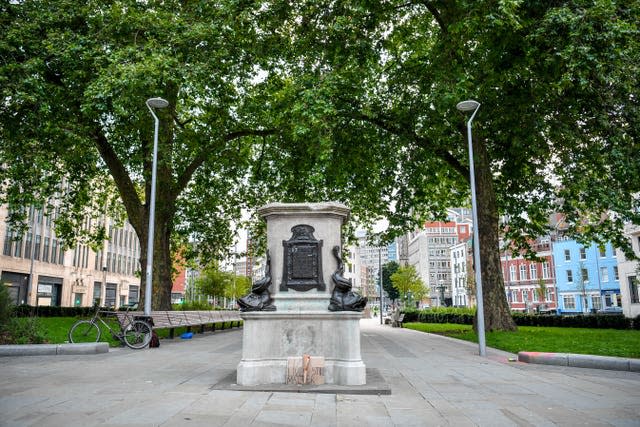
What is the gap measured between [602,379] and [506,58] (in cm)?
1108

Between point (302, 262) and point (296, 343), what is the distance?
4.50 ft

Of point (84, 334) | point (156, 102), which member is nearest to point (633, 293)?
point (156, 102)

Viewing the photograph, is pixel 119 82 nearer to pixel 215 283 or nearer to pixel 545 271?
pixel 215 283

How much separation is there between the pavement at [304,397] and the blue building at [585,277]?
56.7 m

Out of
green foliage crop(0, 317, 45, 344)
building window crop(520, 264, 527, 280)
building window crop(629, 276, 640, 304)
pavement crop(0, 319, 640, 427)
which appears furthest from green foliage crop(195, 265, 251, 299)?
building window crop(520, 264, 527, 280)

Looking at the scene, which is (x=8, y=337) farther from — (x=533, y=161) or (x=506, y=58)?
(x=533, y=161)

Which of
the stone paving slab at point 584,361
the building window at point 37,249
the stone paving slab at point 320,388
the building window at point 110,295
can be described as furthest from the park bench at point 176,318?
the building window at point 110,295

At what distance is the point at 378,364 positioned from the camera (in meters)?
10.7

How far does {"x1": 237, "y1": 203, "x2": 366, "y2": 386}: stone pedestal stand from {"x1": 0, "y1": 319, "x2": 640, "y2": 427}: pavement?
0.63m

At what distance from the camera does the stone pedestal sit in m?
7.68

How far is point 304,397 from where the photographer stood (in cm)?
668

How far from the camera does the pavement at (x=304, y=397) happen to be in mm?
5387

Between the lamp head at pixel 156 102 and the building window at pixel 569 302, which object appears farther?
the building window at pixel 569 302

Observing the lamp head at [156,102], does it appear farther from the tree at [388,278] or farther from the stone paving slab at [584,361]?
the tree at [388,278]
